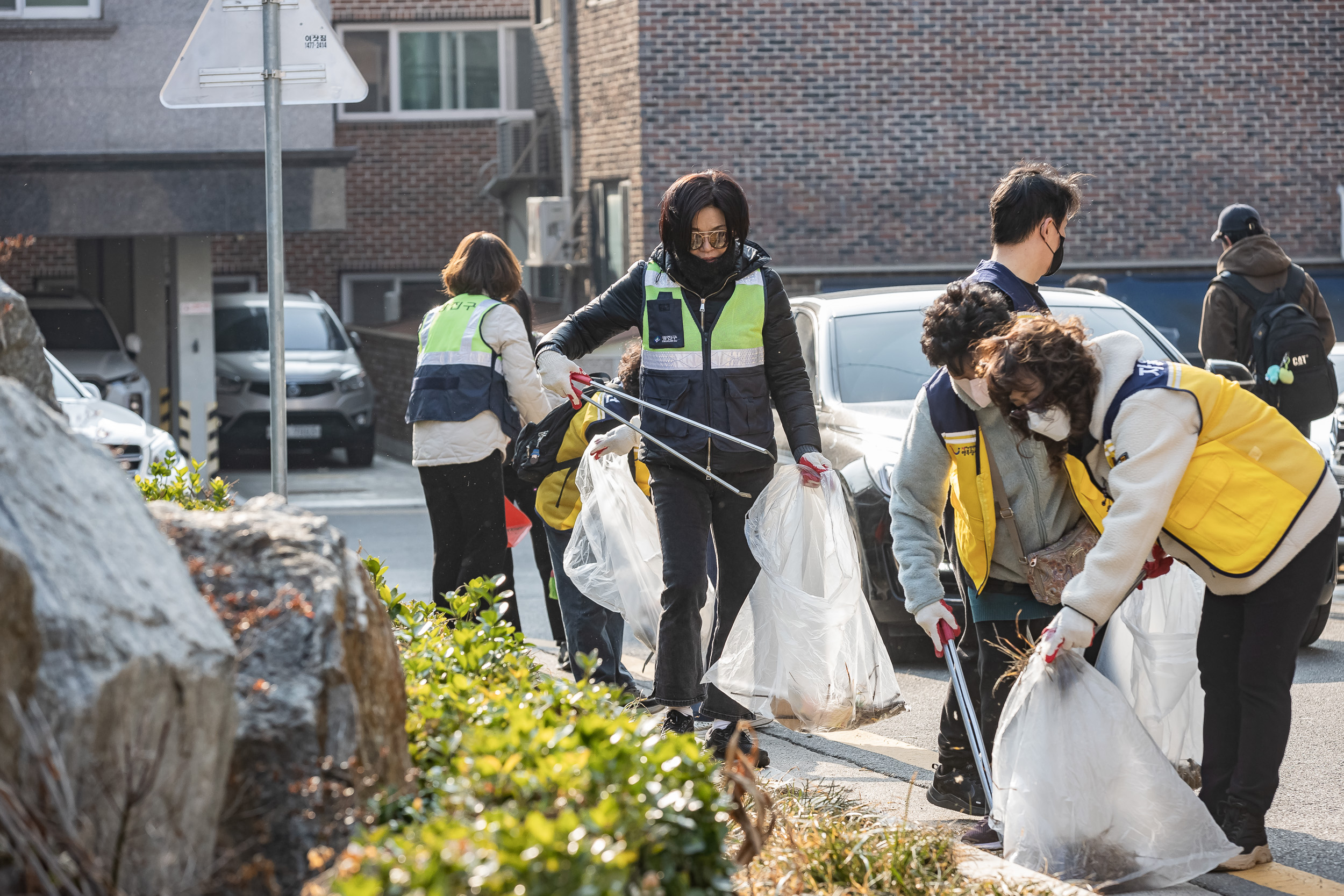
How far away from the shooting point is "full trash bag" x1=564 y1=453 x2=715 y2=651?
543cm

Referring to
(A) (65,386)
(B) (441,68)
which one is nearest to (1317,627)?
(A) (65,386)

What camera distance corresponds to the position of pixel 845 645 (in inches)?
192

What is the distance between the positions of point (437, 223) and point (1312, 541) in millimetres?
20481

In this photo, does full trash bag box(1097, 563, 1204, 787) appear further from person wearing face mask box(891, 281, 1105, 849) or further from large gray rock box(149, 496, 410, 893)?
large gray rock box(149, 496, 410, 893)

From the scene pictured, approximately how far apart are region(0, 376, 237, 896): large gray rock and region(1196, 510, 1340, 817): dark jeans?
2.65 meters

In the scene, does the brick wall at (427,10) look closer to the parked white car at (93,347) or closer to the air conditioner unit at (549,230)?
the air conditioner unit at (549,230)

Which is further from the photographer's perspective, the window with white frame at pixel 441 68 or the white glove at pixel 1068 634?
the window with white frame at pixel 441 68

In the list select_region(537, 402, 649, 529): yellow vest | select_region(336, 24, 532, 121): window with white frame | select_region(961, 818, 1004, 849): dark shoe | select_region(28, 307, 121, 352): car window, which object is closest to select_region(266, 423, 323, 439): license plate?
select_region(28, 307, 121, 352): car window

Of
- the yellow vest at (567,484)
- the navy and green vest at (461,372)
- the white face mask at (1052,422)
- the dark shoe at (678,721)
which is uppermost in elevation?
the white face mask at (1052,422)

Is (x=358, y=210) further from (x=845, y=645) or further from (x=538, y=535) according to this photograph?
(x=845, y=645)

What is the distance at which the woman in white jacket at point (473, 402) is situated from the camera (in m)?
6.12

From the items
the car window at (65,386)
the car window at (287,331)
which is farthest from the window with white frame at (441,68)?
the car window at (65,386)

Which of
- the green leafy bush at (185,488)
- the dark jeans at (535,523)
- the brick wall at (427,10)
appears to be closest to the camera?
the green leafy bush at (185,488)

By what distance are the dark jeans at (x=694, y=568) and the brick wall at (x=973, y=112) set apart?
11.8 metres
